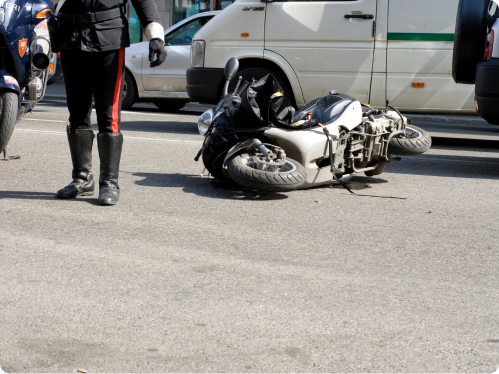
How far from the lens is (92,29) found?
16.5 ft

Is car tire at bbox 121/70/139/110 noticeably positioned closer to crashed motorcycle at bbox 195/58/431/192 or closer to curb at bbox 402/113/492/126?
curb at bbox 402/113/492/126

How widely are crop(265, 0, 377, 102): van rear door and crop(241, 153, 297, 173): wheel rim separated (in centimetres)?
418

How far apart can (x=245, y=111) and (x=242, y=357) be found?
3.11 m

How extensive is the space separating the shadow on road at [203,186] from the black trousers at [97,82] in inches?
33.7

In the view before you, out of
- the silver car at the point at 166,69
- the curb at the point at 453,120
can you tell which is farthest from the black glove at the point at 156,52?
the curb at the point at 453,120

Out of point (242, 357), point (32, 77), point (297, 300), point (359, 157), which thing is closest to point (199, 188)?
point (359, 157)

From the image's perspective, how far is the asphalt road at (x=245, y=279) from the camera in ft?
9.03

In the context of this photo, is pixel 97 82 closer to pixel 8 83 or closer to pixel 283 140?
pixel 8 83

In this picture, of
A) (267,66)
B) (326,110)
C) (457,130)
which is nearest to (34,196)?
(326,110)

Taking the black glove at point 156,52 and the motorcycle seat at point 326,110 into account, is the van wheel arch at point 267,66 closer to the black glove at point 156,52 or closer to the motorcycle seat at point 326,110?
the motorcycle seat at point 326,110

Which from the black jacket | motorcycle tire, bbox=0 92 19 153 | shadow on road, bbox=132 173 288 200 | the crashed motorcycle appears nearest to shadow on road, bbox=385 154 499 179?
the crashed motorcycle

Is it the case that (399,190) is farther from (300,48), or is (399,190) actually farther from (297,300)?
(300,48)

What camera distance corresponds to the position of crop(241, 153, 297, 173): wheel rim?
5.50 m

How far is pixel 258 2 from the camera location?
965 centimetres
